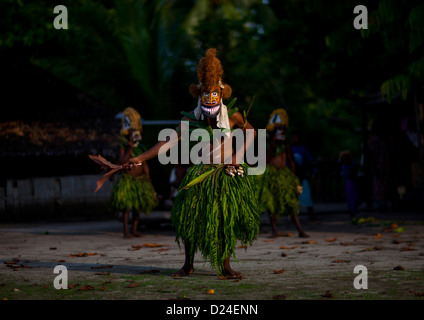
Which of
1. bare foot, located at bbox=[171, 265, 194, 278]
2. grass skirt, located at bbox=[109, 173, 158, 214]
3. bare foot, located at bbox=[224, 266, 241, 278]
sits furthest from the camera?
grass skirt, located at bbox=[109, 173, 158, 214]

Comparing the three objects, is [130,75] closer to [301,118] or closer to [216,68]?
[301,118]

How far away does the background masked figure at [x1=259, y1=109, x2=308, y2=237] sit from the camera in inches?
393

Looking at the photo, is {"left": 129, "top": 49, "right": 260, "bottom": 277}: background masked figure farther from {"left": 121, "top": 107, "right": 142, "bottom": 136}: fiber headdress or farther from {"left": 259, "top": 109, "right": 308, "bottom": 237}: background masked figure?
{"left": 121, "top": 107, "right": 142, "bottom": 136}: fiber headdress

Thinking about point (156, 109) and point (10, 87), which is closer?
point (10, 87)

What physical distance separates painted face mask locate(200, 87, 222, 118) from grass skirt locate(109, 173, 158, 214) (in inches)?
175

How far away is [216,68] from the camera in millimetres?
6344

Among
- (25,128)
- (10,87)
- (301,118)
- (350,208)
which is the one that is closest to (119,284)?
(350,208)

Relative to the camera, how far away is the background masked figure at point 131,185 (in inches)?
411

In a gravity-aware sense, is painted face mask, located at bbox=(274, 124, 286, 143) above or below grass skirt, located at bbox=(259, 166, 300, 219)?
above

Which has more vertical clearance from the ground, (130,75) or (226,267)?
(130,75)

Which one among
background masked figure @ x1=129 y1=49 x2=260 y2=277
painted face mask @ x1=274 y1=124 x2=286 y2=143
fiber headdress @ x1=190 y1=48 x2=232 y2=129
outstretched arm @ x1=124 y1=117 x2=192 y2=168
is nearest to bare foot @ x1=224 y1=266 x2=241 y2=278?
background masked figure @ x1=129 y1=49 x2=260 y2=277

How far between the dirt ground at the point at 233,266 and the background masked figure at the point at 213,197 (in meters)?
0.34

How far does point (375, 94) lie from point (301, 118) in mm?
13877

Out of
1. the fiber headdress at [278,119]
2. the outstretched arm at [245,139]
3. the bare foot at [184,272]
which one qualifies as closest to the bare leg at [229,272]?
the bare foot at [184,272]
